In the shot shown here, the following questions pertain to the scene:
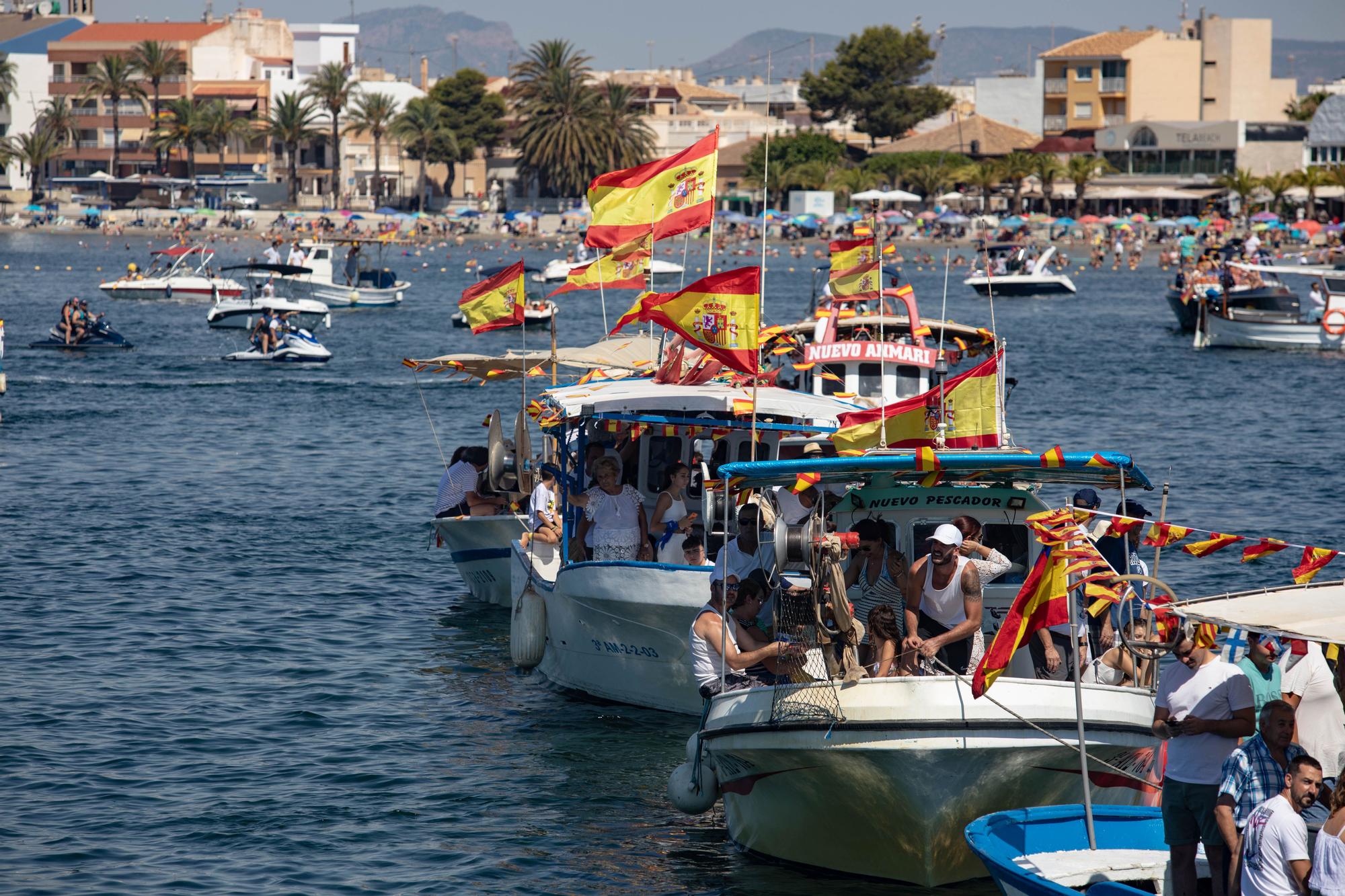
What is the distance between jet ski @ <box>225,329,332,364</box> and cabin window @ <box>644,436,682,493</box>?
120ft

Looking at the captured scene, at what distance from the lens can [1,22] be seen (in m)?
180

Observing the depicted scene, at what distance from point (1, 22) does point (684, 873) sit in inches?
7434

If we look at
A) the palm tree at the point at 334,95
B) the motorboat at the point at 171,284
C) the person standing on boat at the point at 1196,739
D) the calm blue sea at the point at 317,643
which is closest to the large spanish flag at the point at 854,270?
the calm blue sea at the point at 317,643

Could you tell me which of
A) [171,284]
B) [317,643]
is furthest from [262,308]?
[317,643]

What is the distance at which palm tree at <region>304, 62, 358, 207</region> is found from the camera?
152m

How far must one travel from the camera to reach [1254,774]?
9.27 metres

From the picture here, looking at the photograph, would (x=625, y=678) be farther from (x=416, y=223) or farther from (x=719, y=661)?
(x=416, y=223)

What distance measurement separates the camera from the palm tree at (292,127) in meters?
151

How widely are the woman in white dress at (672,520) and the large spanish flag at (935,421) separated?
2.16m

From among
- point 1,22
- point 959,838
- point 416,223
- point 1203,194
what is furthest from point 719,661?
point 1,22

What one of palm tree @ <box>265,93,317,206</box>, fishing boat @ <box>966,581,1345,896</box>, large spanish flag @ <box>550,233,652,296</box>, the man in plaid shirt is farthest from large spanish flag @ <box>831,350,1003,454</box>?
palm tree @ <box>265,93,317,206</box>

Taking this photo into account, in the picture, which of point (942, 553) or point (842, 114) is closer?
point (942, 553)

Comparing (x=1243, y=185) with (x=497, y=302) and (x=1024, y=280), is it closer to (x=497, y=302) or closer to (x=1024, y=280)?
(x=1024, y=280)

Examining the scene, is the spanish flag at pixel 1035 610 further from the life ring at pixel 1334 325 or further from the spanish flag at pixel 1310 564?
the life ring at pixel 1334 325
